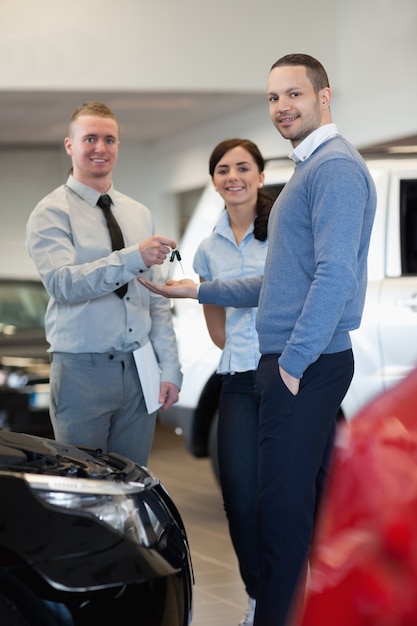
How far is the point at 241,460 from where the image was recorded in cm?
416

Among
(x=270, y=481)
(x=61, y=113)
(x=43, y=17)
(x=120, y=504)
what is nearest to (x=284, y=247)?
(x=270, y=481)

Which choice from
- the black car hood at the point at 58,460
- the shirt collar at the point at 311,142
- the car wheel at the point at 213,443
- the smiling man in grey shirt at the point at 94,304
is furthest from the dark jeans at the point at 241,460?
the car wheel at the point at 213,443

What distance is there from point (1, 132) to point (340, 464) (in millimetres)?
14463

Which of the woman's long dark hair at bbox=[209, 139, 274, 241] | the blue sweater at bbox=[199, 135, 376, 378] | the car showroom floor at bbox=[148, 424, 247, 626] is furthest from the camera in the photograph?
the car showroom floor at bbox=[148, 424, 247, 626]

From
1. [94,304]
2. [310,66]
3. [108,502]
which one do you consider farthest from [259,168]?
[108,502]

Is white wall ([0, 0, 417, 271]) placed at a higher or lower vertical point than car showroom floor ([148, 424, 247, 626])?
higher

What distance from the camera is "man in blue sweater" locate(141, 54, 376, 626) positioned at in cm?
325

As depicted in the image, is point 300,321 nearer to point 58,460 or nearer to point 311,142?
point 311,142

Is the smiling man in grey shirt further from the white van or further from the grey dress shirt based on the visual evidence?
the white van

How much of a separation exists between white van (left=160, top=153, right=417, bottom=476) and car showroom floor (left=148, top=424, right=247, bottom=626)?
0.45m

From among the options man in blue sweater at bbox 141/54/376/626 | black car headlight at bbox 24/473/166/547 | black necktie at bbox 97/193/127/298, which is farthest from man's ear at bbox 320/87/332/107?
black car headlight at bbox 24/473/166/547

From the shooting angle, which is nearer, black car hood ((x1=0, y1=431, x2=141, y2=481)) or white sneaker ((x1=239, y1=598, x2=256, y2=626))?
black car hood ((x1=0, y1=431, x2=141, y2=481))

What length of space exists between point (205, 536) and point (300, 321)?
9.94 feet

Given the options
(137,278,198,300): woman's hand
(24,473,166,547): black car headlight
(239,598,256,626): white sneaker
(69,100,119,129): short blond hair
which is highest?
(69,100,119,129): short blond hair
